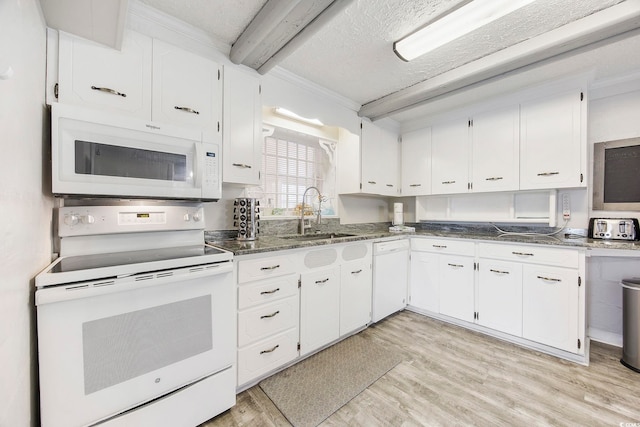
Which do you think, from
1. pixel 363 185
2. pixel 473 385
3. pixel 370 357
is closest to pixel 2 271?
pixel 370 357

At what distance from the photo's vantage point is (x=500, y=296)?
231cm

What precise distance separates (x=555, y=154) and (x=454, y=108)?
112 centimetres

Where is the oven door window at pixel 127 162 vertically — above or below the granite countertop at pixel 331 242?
above

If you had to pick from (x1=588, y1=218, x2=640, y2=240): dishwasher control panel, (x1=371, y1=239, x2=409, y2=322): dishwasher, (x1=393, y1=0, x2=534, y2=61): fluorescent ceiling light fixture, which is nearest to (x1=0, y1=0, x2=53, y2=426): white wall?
(x1=393, y1=0, x2=534, y2=61): fluorescent ceiling light fixture

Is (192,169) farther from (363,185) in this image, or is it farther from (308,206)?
(363,185)

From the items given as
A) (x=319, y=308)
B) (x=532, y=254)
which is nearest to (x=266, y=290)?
(x=319, y=308)

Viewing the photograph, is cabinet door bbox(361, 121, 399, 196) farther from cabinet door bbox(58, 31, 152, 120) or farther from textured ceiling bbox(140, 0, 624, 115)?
cabinet door bbox(58, 31, 152, 120)

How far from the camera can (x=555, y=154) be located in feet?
7.56

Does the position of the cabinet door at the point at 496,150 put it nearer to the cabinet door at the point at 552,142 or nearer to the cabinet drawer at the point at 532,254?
the cabinet door at the point at 552,142

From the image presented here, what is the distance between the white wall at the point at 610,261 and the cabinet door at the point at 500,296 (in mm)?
816

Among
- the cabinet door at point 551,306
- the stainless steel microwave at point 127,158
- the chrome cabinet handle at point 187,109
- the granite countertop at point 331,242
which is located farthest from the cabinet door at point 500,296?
the chrome cabinet handle at point 187,109

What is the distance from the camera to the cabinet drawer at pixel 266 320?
1.56 m

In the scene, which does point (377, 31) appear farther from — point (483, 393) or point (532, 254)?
point (483, 393)

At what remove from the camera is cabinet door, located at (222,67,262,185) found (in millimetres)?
1826
